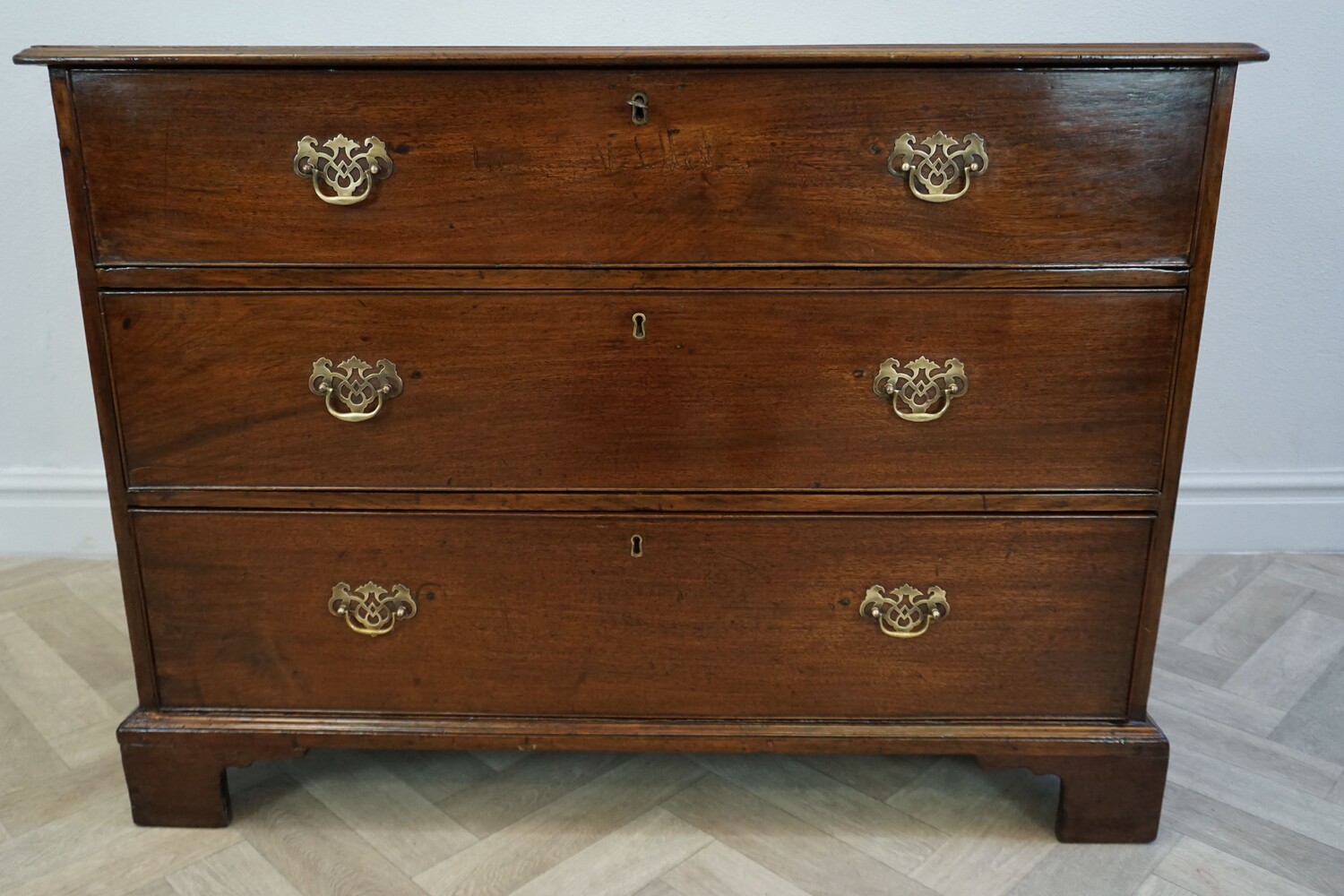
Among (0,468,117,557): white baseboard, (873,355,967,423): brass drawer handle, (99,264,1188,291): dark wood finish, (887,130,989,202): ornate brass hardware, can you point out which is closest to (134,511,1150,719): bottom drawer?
(873,355,967,423): brass drawer handle

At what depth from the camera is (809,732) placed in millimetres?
1278

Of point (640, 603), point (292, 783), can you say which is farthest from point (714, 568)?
point (292, 783)

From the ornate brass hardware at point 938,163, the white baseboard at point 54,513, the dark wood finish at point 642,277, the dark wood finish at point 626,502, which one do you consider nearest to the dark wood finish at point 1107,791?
the dark wood finish at point 626,502

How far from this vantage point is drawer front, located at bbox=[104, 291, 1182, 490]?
114cm

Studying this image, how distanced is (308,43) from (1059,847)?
5.87 ft

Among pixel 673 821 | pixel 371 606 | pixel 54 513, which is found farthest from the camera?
pixel 54 513

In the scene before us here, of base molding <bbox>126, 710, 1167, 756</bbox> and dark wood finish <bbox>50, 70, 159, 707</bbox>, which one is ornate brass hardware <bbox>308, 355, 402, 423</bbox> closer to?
dark wood finish <bbox>50, 70, 159, 707</bbox>

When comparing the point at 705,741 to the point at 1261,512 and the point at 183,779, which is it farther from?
the point at 1261,512

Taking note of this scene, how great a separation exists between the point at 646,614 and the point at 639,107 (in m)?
0.60

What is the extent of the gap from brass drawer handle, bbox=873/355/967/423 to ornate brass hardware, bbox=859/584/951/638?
0.72ft

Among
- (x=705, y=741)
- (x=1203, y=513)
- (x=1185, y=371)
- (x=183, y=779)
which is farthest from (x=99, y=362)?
(x=1203, y=513)

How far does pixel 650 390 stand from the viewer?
45.8 inches

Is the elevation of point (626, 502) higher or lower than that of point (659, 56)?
lower

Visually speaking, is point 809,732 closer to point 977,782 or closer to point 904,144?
point 977,782
